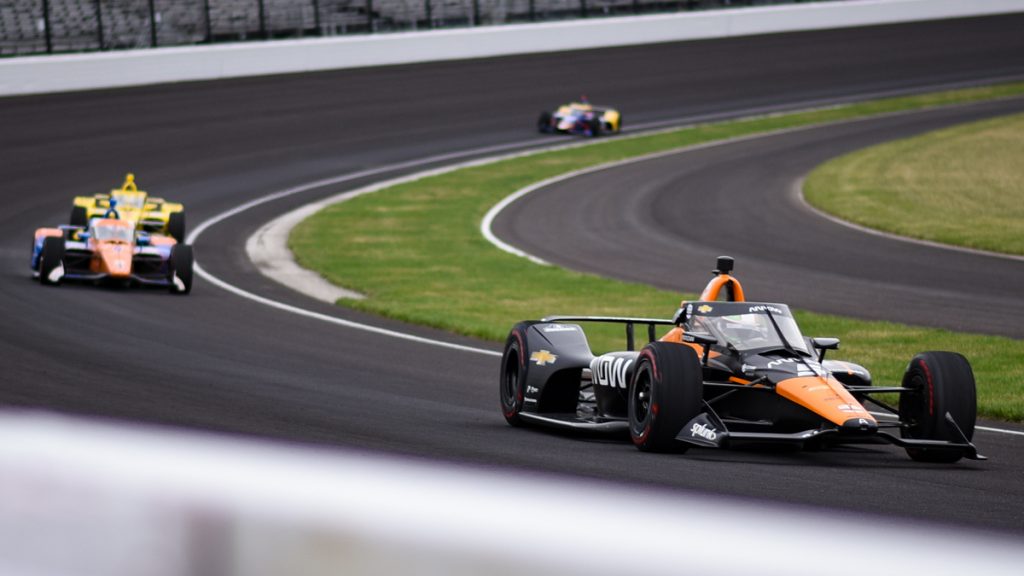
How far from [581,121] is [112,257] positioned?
996 inches

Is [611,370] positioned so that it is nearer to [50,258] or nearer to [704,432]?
[704,432]

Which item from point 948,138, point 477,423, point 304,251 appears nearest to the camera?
point 477,423

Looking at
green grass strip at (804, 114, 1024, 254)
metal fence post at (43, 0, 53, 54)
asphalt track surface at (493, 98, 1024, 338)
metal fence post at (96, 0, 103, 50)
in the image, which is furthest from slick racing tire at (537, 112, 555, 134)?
metal fence post at (43, 0, 53, 54)

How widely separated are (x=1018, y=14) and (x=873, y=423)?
201 ft

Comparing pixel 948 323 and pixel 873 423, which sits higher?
pixel 873 423

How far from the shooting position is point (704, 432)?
10.5 m

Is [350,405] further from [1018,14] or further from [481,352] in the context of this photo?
[1018,14]

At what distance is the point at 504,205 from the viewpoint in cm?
3416

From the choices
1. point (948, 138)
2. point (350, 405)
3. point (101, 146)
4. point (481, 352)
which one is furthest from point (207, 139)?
point (350, 405)

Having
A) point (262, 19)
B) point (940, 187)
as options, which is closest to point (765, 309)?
point (940, 187)

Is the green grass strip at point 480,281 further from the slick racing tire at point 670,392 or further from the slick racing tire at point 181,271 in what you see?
the slick racing tire at point 670,392

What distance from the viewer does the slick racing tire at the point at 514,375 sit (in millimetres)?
12688

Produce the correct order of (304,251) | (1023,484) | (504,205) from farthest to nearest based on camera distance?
(504,205)
(304,251)
(1023,484)

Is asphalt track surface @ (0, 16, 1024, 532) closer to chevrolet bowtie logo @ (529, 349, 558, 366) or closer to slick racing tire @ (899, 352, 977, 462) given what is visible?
slick racing tire @ (899, 352, 977, 462)
